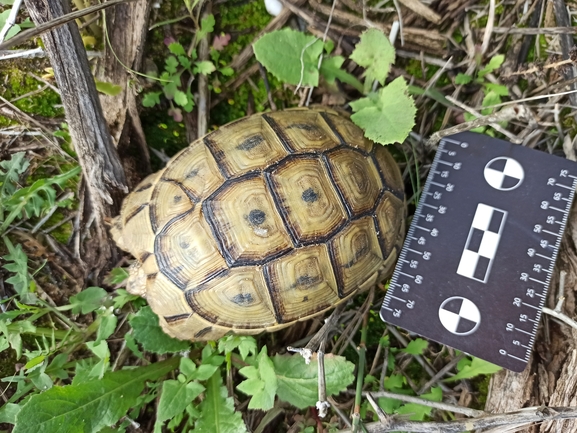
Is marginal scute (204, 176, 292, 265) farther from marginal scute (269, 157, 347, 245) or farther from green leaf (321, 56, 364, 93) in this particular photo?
green leaf (321, 56, 364, 93)

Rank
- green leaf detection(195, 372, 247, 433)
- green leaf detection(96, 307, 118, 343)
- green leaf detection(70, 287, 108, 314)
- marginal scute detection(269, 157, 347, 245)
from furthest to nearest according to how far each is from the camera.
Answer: green leaf detection(70, 287, 108, 314) < green leaf detection(96, 307, 118, 343) < green leaf detection(195, 372, 247, 433) < marginal scute detection(269, 157, 347, 245)

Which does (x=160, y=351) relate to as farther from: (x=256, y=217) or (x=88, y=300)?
(x=256, y=217)

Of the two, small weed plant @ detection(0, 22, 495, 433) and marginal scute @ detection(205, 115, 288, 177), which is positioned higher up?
marginal scute @ detection(205, 115, 288, 177)

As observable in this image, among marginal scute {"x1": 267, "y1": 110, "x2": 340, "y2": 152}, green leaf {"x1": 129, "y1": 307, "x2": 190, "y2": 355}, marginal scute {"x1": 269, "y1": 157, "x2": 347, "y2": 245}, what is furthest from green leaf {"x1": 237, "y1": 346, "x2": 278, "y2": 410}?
marginal scute {"x1": 267, "y1": 110, "x2": 340, "y2": 152}

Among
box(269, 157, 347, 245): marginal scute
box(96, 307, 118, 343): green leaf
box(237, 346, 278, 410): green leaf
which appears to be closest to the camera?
box(237, 346, 278, 410): green leaf

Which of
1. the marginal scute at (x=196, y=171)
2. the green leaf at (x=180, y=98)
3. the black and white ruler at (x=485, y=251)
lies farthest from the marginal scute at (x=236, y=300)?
the green leaf at (x=180, y=98)

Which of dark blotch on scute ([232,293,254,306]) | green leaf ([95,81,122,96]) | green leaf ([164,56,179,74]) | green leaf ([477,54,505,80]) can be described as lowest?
dark blotch on scute ([232,293,254,306])

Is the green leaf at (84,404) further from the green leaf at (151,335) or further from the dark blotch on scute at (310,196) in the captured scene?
the dark blotch on scute at (310,196)
